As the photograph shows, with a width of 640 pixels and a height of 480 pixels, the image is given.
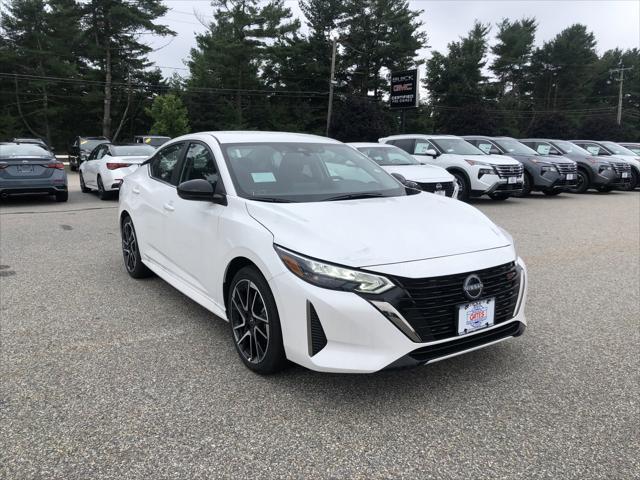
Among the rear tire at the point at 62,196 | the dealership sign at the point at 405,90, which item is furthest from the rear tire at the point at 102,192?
the dealership sign at the point at 405,90

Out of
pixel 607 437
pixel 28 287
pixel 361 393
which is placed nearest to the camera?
pixel 607 437

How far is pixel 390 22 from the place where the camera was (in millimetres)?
44125

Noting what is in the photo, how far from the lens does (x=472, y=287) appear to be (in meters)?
2.97

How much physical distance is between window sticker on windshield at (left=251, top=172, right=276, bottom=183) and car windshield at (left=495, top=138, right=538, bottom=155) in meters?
12.8

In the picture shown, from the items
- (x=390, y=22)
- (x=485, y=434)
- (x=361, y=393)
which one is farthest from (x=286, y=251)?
(x=390, y=22)

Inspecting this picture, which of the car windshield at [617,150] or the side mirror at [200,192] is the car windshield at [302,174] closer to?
the side mirror at [200,192]

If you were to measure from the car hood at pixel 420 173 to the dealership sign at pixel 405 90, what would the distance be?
1455cm

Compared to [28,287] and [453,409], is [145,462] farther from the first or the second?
[28,287]

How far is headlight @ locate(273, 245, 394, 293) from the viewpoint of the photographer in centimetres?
278

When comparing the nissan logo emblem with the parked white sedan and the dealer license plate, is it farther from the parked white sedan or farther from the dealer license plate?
the parked white sedan

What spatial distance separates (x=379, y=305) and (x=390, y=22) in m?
45.9

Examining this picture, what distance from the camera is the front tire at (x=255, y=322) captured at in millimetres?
3111

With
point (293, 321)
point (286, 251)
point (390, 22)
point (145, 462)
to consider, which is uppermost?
point (390, 22)

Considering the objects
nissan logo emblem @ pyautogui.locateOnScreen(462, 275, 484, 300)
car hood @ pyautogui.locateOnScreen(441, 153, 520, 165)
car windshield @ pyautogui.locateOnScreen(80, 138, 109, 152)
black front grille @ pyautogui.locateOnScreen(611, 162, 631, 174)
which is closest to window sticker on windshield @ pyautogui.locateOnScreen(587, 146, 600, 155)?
black front grille @ pyautogui.locateOnScreen(611, 162, 631, 174)
